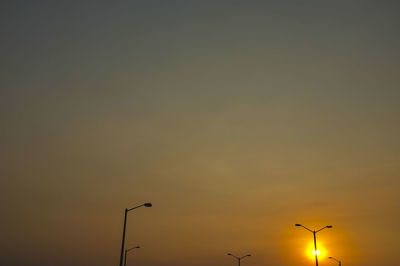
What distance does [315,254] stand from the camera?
1911 inches

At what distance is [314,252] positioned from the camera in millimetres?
49188

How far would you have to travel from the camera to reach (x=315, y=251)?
1929 inches

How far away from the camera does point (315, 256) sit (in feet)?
159

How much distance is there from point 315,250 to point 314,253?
459 millimetres

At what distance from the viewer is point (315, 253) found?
160ft

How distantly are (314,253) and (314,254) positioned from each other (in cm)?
15

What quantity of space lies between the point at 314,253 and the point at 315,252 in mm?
395

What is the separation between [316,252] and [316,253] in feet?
0.42

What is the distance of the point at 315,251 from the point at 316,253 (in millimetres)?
277

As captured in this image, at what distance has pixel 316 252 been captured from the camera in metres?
48.9

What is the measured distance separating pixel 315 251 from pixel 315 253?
0.34 metres

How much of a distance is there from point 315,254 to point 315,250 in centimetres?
67

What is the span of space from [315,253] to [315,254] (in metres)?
0.21

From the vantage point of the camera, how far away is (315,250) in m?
49.1
